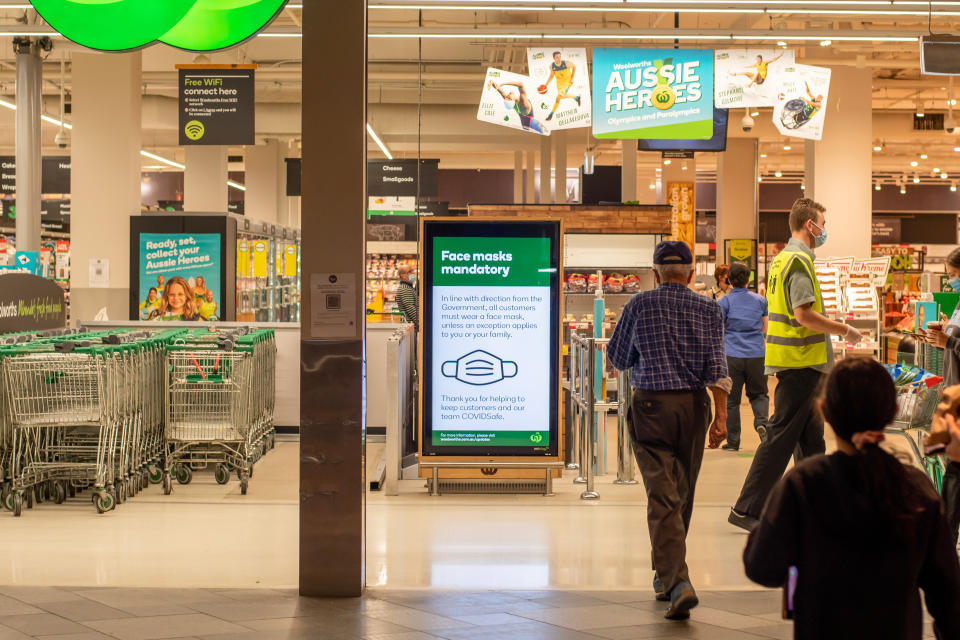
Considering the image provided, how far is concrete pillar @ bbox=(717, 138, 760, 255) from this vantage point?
24.4 meters

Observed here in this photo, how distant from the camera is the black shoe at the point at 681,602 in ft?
14.5

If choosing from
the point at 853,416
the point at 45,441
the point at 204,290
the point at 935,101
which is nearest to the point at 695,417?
the point at 853,416

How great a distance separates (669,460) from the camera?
4602 mm

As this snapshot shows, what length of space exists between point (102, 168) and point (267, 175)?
12162 mm

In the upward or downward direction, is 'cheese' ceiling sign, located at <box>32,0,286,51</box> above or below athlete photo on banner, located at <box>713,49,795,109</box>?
below

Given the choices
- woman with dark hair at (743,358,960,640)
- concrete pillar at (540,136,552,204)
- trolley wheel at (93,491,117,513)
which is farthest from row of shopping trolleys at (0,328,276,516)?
concrete pillar at (540,136,552,204)

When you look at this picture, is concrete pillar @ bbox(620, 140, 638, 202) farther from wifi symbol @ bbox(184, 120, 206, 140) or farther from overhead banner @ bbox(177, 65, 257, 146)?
wifi symbol @ bbox(184, 120, 206, 140)

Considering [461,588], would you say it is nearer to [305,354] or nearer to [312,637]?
[312,637]

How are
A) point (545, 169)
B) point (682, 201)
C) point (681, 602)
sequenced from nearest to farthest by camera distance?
point (681, 602) → point (682, 201) → point (545, 169)

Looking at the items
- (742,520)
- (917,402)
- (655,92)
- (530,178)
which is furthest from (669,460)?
(530,178)

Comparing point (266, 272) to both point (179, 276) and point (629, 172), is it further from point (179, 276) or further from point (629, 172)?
point (629, 172)

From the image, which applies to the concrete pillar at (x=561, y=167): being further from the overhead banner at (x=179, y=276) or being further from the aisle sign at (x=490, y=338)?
the aisle sign at (x=490, y=338)

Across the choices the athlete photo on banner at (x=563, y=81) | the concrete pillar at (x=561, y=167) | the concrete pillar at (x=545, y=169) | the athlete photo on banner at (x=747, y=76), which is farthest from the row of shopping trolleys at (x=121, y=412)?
the concrete pillar at (x=545, y=169)

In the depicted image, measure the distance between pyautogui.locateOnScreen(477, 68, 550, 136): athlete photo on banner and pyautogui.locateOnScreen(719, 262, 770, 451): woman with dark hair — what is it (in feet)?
7.93
